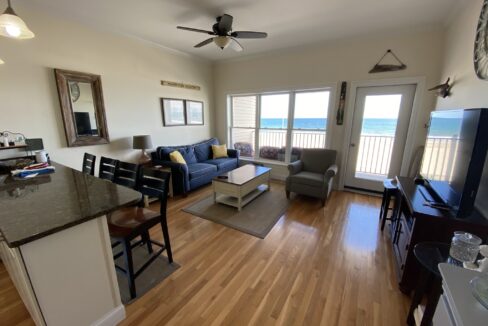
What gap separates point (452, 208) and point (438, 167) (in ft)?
1.54

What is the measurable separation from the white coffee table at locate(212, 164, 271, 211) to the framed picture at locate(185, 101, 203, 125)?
6.15ft

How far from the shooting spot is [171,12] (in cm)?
263

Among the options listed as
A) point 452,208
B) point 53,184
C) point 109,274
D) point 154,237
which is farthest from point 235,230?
point 452,208

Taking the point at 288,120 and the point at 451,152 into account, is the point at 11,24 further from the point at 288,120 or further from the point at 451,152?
the point at 288,120

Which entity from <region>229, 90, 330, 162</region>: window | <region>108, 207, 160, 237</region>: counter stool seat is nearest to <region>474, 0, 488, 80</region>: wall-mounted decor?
<region>229, 90, 330, 162</region>: window

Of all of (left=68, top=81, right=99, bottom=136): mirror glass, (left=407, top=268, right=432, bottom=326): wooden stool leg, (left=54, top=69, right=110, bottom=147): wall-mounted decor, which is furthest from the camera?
(left=68, top=81, right=99, bottom=136): mirror glass

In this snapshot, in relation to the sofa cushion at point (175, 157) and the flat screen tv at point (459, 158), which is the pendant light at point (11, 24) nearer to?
the sofa cushion at point (175, 157)

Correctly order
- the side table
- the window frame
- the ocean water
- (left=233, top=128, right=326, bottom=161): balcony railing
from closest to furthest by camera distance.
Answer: the side table < the ocean water < the window frame < (left=233, top=128, right=326, bottom=161): balcony railing

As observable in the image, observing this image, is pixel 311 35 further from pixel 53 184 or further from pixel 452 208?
pixel 53 184

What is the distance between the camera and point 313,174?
361cm

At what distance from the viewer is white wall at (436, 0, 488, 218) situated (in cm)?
164

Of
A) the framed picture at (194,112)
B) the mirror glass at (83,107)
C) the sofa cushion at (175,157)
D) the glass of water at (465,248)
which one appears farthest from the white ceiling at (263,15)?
the glass of water at (465,248)

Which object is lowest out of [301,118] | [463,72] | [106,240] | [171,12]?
[106,240]

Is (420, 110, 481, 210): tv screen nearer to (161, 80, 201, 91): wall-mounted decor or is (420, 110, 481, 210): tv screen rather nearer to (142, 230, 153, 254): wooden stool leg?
(142, 230, 153, 254): wooden stool leg
